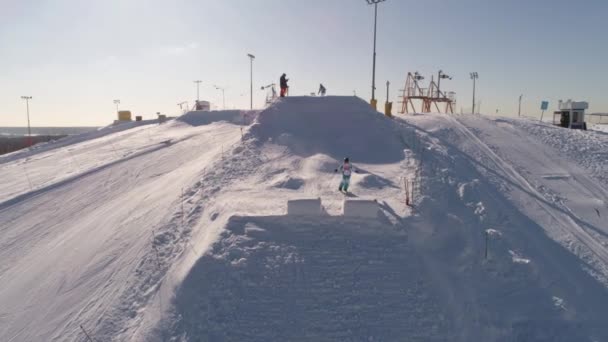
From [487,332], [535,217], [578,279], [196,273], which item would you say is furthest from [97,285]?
[535,217]

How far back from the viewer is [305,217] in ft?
28.9

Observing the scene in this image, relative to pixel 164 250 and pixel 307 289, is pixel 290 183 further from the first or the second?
pixel 307 289

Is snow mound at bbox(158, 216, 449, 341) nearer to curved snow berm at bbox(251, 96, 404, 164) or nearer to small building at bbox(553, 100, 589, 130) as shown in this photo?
curved snow berm at bbox(251, 96, 404, 164)

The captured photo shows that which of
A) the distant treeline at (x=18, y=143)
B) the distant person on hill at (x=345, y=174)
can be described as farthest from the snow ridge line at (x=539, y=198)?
the distant treeline at (x=18, y=143)

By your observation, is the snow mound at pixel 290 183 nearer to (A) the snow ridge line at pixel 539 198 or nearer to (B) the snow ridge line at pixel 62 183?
(A) the snow ridge line at pixel 539 198

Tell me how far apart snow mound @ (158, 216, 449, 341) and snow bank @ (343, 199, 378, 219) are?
0.27m

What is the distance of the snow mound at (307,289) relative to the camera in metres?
6.62

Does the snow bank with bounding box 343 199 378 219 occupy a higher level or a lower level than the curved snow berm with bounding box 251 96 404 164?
lower

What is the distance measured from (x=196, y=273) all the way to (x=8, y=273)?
19.2ft

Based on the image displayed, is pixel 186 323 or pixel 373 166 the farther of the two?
pixel 373 166

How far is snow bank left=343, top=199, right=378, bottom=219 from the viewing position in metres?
8.75

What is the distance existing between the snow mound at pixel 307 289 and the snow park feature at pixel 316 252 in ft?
0.10

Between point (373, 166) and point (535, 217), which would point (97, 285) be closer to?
point (373, 166)

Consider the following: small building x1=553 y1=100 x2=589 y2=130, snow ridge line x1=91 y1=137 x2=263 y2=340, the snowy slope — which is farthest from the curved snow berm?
small building x1=553 y1=100 x2=589 y2=130
